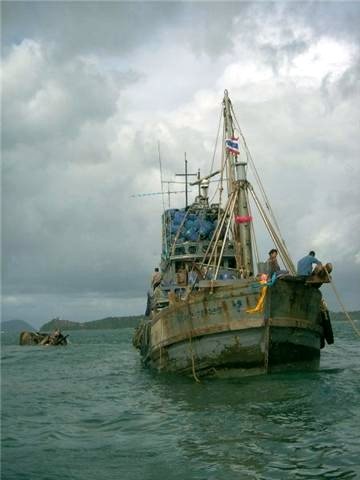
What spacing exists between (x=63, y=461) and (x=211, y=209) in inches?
732

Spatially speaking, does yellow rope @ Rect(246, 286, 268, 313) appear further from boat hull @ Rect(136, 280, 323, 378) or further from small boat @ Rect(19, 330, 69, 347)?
small boat @ Rect(19, 330, 69, 347)

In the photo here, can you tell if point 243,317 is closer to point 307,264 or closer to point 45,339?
point 307,264

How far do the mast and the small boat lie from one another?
1672 inches

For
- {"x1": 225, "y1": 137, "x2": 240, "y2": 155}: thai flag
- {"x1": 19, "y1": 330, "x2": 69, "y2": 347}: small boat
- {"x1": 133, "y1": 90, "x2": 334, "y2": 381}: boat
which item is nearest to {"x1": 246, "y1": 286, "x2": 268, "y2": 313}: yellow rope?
{"x1": 133, "y1": 90, "x2": 334, "y2": 381}: boat

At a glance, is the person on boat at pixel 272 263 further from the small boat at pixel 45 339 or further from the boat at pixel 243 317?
the small boat at pixel 45 339

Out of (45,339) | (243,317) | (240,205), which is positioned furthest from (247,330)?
(45,339)

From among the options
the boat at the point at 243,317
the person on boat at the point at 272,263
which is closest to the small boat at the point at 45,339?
the boat at the point at 243,317

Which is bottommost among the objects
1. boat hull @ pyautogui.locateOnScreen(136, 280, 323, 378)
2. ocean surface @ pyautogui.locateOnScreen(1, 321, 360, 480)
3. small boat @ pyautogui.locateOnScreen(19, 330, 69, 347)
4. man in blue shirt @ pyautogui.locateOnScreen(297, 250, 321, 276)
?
small boat @ pyautogui.locateOnScreen(19, 330, 69, 347)

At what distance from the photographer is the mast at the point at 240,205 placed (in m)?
19.7

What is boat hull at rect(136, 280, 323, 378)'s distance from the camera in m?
16.6

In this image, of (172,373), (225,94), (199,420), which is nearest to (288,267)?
(172,373)

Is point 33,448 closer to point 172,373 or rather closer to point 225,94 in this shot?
point 172,373

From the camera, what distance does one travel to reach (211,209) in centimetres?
2698

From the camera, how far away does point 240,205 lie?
1991cm
